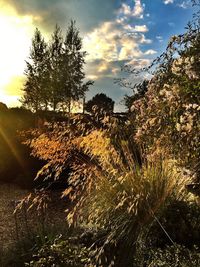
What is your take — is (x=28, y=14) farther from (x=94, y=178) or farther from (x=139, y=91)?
(x=94, y=178)

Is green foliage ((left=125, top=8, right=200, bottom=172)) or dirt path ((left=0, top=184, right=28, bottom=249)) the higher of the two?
green foliage ((left=125, top=8, right=200, bottom=172))

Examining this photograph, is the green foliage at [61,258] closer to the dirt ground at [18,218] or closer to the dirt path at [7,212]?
the dirt ground at [18,218]

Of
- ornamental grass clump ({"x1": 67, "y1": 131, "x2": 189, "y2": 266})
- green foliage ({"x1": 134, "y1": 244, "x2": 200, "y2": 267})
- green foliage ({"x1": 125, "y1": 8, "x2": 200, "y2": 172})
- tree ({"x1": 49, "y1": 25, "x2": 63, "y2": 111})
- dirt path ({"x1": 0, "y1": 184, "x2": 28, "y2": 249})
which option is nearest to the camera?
green foliage ({"x1": 125, "y1": 8, "x2": 200, "y2": 172})

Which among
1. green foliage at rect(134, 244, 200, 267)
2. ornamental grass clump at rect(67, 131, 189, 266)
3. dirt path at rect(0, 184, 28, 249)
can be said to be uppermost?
ornamental grass clump at rect(67, 131, 189, 266)

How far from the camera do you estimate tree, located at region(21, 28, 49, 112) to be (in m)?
17.7

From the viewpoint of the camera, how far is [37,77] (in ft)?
60.1

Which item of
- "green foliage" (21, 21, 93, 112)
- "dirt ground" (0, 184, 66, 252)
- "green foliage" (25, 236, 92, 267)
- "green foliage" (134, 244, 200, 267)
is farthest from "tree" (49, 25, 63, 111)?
"green foliage" (134, 244, 200, 267)

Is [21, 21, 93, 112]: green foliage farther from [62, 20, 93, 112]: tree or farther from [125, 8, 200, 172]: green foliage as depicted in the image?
[125, 8, 200, 172]: green foliage

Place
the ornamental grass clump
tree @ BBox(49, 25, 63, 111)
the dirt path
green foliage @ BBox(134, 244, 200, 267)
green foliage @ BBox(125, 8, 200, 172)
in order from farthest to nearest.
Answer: tree @ BBox(49, 25, 63, 111) → the dirt path → the ornamental grass clump → green foliage @ BBox(134, 244, 200, 267) → green foliage @ BBox(125, 8, 200, 172)

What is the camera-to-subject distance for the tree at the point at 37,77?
58.2 feet

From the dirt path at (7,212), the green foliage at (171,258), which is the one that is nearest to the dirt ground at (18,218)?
the dirt path at (7,212)

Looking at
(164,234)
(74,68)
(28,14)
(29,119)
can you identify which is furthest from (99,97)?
(164,234)

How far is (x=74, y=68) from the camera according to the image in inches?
757

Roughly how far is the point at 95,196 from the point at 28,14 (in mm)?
4059
